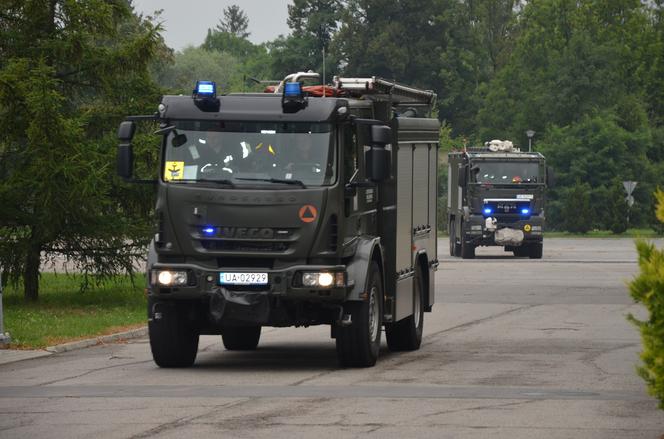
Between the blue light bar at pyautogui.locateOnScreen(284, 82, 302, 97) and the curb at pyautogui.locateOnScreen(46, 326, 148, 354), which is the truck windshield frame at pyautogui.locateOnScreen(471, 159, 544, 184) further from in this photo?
the blue light bar at pyautogui.locateOnScreen(284, 82, 302, 97)

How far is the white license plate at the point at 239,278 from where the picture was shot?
16.6 metres

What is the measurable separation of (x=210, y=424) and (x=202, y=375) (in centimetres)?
418

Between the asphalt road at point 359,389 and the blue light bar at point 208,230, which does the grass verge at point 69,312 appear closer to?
the asphalt road at point 359,389

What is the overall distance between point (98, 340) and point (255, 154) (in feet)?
18.0

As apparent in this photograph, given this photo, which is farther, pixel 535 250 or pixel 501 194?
pixel 535 250

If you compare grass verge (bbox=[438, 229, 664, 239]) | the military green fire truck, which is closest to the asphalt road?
the military green fire truck

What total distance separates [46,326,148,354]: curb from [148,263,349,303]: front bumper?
146 inches

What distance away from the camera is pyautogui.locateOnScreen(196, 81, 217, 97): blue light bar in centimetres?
1702

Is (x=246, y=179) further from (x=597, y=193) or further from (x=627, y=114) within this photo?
(x=627, y=114)

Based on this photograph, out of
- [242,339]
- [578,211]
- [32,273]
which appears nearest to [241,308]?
[242,339]

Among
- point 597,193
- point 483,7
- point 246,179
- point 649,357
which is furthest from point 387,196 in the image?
point 483,7

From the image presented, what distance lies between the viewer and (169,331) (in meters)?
17.2

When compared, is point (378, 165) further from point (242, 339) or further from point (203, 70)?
point (203, 70)

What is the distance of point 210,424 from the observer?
12.6 metres
